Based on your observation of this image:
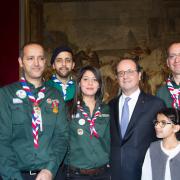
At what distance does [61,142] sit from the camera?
12.4 ft

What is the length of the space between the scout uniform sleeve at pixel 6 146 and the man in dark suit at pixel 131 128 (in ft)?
4.35

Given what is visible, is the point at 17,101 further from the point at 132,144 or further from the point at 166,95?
the point at 166,95

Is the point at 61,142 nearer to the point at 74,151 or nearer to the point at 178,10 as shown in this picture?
the point at 74,151

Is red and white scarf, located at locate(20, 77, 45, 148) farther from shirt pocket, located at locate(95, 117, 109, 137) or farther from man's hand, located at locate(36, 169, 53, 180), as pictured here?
shirt pocket, located at locate(95, 117, 109, 137)

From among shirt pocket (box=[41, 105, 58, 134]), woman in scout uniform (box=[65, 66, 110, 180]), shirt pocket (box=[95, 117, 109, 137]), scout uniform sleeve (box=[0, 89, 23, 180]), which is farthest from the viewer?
shirt pocket (box=[95, 117, 109, 137])

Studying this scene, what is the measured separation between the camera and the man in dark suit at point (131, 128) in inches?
166

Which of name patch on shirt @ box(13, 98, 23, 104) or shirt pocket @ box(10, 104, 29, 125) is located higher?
name patch on shirt @ box(13, 98, 23, 104)

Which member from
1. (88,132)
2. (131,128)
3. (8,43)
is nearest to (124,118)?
(131,128)

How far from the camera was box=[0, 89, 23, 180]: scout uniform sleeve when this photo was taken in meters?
3.44

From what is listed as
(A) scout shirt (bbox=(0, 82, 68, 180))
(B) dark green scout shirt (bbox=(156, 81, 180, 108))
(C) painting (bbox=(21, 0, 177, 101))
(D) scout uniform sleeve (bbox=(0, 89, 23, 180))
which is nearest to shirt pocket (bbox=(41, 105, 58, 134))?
(A) scout shirt (bbox=(0, 82, 68, 180))

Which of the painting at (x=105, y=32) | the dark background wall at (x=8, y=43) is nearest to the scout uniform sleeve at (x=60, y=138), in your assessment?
the dark background wall at (x=8, y=43)

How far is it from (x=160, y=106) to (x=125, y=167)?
0.89m

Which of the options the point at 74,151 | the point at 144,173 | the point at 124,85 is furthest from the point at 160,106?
the point at 74,151

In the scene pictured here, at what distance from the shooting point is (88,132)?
4.11 metres
